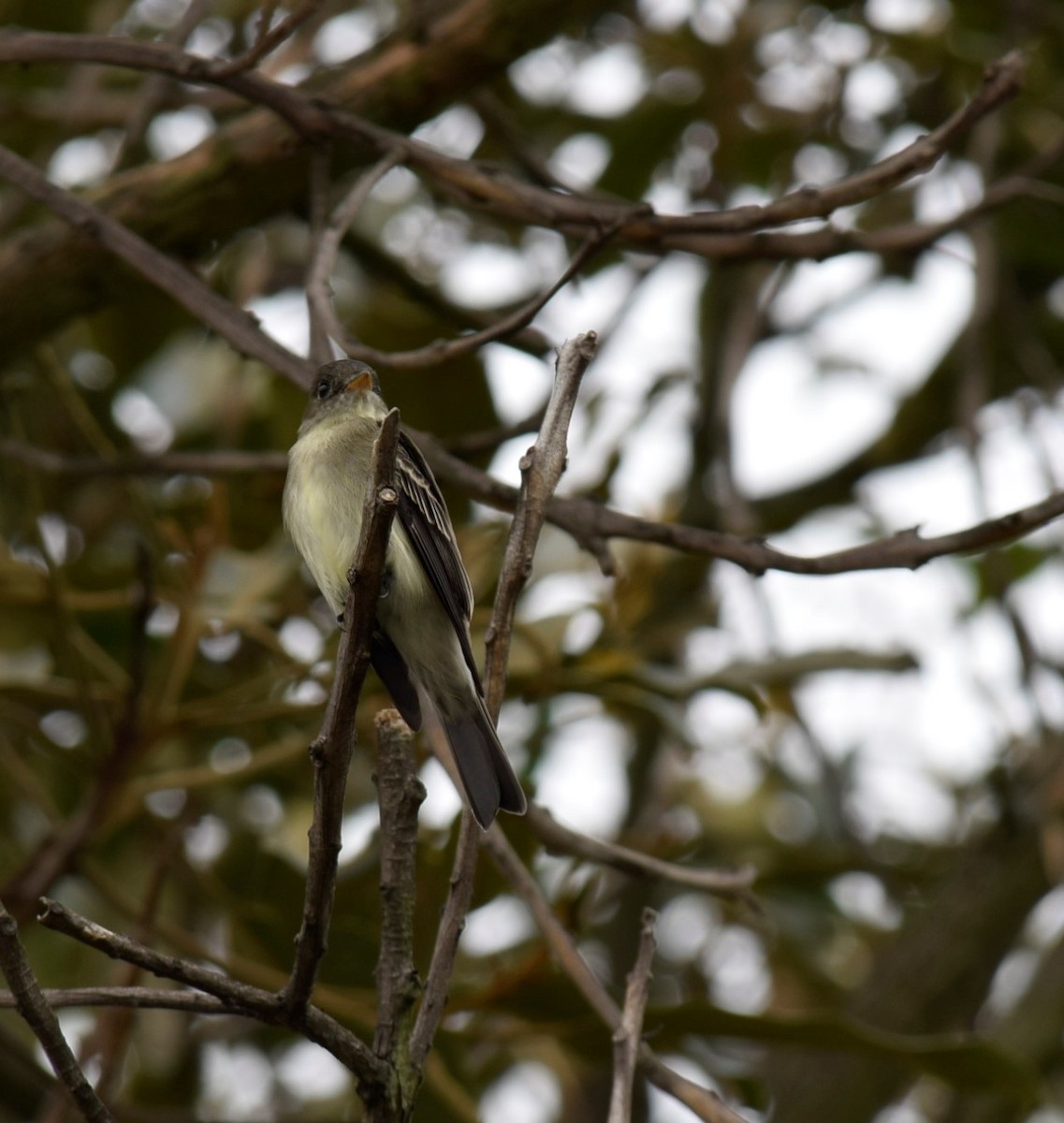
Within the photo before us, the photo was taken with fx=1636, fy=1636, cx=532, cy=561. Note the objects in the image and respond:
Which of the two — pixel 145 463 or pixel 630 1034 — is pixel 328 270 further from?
pixel 630 1034

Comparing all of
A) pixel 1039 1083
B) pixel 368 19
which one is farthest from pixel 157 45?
pixel 368 19

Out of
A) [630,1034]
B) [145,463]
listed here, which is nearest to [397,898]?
[630,1034]

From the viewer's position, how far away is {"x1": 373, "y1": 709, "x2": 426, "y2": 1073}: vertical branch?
5.80 feet

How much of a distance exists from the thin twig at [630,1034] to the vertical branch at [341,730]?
0.39 metres

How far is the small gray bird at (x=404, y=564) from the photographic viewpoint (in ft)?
8.86

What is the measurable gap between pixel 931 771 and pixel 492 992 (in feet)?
10.6

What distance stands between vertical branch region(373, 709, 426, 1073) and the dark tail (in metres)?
0.51

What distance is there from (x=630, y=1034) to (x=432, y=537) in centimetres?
112

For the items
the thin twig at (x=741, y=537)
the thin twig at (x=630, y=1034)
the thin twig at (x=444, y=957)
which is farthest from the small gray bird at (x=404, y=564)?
the thin twig at (x=444, y=957)

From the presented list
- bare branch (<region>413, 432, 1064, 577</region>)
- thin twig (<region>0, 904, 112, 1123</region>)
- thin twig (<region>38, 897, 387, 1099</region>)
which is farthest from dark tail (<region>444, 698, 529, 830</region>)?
thin twig (<region>0, 904, 112, 1123</region>)

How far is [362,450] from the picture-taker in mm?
3363

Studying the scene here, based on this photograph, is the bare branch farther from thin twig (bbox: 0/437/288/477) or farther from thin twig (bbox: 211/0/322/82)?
thin twig (bbox: 0/437/288/477)

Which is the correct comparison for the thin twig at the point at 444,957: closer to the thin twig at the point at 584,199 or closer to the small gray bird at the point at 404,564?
the small gray bird at the point at 404,564

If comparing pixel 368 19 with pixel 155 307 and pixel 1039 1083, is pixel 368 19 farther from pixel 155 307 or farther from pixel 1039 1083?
pixel 1039 1083
